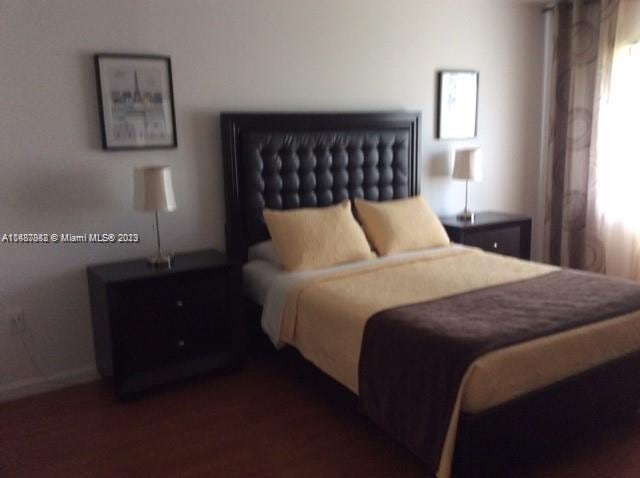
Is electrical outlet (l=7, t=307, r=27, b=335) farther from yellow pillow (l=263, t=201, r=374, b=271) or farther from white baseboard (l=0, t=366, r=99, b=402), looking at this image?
yellow pillow (l=263, t=201, r=374, b=271)

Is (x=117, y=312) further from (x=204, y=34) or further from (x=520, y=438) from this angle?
(x=520, y=438)

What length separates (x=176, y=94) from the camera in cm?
323

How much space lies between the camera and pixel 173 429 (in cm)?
264

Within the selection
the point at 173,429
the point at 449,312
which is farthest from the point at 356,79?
the point at 173,429

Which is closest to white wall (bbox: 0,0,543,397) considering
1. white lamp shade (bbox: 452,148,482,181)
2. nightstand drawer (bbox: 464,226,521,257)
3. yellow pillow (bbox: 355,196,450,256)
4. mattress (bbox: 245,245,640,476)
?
white lamp shade (bbox: 452,148,482,181)

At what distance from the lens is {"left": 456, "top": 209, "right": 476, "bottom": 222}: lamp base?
4205mm

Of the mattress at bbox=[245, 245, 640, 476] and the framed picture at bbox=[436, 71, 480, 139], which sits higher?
the framed picture at bbox=[436, 71, 480, 139]

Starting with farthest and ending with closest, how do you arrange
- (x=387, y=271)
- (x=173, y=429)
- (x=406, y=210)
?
(x=406, y=210), (x=387, y=271), (x=173, y=429)

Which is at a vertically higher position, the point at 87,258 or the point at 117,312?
the point at 87,258

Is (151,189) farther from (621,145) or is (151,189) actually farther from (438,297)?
(621,145)

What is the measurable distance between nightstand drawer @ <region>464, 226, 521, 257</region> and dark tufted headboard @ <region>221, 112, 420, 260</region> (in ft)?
1.89

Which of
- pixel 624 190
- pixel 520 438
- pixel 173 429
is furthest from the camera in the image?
pixel 624 190

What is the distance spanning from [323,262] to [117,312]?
113 centimetres

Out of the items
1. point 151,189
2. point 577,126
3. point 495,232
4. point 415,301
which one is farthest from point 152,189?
point 577,126
